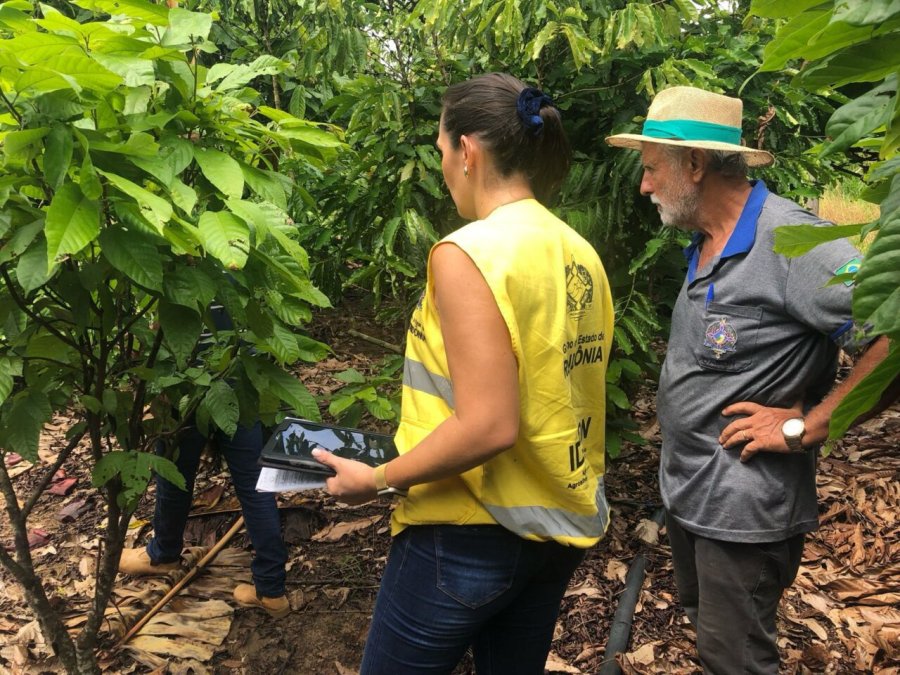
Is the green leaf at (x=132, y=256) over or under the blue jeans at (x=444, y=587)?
over

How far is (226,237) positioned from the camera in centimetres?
164

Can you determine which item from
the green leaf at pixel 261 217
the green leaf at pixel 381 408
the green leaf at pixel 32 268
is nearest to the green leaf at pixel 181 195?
the green leaf at pixel 261 217

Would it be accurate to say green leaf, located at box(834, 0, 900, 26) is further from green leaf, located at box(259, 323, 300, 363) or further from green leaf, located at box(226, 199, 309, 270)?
green leaf, located at box(259, 323, 300, 363)

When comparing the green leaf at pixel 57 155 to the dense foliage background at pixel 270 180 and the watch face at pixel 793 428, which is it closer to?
the dense foliage background at pixel 270 180

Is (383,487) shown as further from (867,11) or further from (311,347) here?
(867,11)

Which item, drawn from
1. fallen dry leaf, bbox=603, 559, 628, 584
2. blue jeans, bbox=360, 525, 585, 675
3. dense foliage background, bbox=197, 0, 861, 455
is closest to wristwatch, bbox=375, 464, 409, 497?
blue jeans, bbox=360, 525, 585, 675

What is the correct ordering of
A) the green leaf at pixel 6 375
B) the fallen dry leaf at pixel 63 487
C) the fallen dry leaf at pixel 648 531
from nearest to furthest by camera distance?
the green leaf at pixel 6 375
the fallen dry leaf at pixel 648 531
the fallen dry leaf at pixel 63 487

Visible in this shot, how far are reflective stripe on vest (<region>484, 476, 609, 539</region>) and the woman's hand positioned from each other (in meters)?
0.28

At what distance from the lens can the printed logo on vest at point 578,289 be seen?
1.64 m

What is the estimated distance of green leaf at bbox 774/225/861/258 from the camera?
884mm

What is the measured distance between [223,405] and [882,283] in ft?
6.38

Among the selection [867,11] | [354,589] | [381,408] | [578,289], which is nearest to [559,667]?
[354,589]

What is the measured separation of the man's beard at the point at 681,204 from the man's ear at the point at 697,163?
1.0 inches

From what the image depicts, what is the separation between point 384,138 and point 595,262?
2.19 metres
